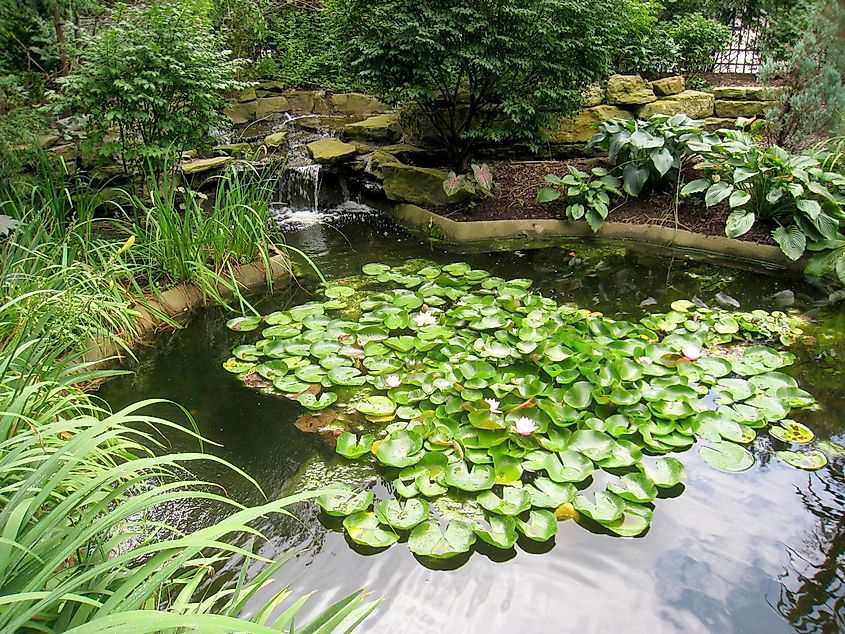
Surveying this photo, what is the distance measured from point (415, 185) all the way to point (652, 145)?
199cm

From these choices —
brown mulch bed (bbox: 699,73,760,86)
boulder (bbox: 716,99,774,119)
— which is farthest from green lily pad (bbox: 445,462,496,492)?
brown mulch bed (bbox: 699,73,760,86)

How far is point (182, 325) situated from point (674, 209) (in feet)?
12.5

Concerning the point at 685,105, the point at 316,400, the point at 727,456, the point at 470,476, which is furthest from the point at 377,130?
the point at 727,456

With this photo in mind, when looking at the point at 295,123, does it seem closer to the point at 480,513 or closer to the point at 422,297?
the point at 422,297

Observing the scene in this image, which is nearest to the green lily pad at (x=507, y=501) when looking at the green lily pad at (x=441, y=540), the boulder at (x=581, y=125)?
the green lily pad at (x=441, y=540)

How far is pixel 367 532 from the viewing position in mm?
1790

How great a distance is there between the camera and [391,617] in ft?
5.08

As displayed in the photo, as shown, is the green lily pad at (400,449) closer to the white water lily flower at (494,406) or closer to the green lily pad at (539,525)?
the white water lily flower at (494,406)

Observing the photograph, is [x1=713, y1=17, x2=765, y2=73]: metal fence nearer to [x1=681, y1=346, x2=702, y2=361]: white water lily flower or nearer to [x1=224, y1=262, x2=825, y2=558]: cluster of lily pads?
[x1=224, y1=262, x2=825, y2=558]: cluster of lily pads

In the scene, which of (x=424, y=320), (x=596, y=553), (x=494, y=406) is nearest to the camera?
(x=596, y=553)

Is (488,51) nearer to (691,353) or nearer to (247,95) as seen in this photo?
(691,353)

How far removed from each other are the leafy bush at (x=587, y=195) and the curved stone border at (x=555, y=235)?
0.13 metres

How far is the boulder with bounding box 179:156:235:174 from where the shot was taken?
4.82 m

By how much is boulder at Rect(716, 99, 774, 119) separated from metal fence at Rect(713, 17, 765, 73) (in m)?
1.62
